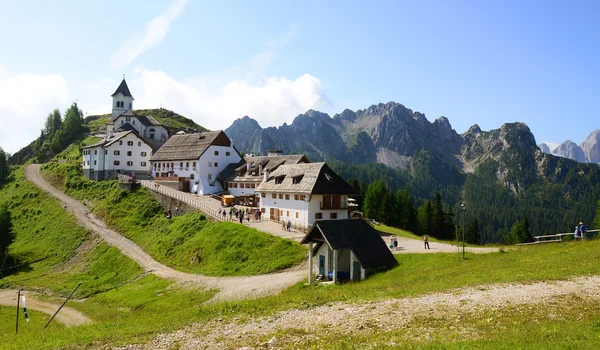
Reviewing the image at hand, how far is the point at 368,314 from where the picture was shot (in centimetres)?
1844

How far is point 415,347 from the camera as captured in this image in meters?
13.3

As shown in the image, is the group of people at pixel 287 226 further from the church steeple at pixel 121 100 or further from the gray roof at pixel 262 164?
the church steeple at pixel 121 100

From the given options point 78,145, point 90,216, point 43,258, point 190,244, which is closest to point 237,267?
point 190,244

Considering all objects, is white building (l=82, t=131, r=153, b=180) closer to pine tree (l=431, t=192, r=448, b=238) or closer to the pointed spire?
the pointed spire

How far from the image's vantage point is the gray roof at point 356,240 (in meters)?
29.6

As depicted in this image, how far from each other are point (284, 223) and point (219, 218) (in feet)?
29.6

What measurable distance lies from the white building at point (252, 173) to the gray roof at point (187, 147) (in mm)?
7816

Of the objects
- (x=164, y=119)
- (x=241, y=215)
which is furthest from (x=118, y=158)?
(x=164, y=119)

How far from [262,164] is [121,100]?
82875mm

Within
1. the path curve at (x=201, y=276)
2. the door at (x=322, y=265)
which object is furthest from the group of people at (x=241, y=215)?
the door at (x=322, y=265)

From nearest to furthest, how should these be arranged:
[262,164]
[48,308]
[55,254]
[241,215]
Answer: [48,308], [241,215], [55,254], [262,164]

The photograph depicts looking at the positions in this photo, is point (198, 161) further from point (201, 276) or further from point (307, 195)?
point (201, 276)

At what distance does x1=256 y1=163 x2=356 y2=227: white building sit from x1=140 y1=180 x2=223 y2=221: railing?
7.52 m

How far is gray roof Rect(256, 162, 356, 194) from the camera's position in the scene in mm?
50153
